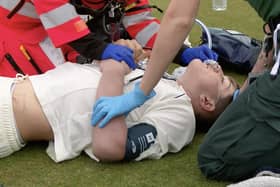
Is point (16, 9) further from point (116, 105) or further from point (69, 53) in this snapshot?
point (116, 105)

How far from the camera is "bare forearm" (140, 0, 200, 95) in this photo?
5.67 ft

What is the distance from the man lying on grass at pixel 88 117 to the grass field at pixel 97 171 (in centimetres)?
3

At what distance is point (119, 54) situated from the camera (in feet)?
7.04

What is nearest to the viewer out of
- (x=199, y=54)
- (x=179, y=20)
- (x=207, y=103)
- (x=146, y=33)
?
(x=179, y=20)

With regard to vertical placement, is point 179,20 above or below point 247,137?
above

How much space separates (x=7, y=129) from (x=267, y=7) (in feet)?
3.13

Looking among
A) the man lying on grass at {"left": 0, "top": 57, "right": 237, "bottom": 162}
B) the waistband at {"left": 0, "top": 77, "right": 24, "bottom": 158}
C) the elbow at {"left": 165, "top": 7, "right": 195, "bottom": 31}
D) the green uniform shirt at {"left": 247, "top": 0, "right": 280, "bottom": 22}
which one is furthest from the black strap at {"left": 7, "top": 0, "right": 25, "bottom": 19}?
the green uniform shirt at {"left": 247, "top": 0, "right": 280, "bottom": 22}

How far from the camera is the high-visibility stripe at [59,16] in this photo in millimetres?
2188

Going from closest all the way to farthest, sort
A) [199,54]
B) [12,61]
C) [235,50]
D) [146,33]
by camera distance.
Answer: [12,61], [199,54], [146,33], [235,50]

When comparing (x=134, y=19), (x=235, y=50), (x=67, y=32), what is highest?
(x=67, y=32)

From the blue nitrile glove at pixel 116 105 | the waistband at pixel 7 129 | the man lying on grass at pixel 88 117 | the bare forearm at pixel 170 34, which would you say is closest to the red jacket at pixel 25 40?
the man lying on grass at pixel 88 117

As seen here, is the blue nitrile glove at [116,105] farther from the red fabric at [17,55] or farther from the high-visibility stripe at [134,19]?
the high-visibility stripe at [134,19]

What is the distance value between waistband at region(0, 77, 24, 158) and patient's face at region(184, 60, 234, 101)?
2.19 feet

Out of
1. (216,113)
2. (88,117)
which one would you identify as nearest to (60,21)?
(88,117)
